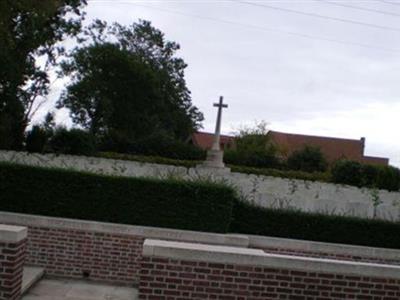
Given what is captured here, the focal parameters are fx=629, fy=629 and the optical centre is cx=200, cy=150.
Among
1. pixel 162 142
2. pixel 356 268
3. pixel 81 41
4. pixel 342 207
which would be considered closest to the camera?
pixel 356 268

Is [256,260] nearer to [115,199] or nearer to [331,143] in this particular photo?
[115,199]

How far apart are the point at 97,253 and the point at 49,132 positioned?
66.2 ft

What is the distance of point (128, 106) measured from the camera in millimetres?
53250

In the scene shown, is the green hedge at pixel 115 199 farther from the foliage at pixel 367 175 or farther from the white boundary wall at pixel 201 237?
the foliage at pixel 367 175

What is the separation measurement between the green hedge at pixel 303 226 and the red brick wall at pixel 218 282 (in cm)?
622

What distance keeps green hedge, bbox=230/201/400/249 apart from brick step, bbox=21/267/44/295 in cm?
416

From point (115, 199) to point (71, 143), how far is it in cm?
1736

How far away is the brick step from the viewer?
9284 millimetres

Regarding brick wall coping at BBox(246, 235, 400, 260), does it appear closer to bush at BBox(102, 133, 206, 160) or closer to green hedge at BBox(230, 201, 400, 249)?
green hedge at BBox(230, 201, 400, 249)

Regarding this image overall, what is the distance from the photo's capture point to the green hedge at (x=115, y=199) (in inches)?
484

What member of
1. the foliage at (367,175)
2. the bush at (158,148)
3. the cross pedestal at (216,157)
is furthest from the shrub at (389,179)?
the bush at (158,148)

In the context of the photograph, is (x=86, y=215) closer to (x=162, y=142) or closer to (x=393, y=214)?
(x=393, y=214)

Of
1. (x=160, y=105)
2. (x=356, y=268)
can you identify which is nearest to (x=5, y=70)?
(x=356, y=268)

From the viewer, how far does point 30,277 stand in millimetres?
10055
